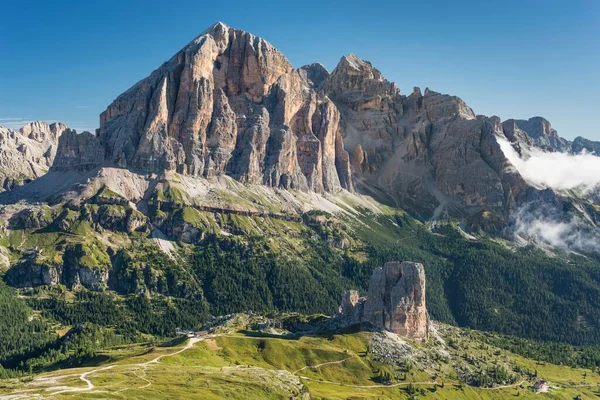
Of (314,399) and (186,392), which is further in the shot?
(314,399)

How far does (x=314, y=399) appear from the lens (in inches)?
Result: 7726

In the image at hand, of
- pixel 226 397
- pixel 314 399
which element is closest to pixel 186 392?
pixel 226 397

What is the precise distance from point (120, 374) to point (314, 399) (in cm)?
5787

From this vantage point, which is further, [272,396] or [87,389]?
[272,396]

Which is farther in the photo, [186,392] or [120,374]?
[120,374]

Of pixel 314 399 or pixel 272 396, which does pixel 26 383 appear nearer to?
pixel 272 396

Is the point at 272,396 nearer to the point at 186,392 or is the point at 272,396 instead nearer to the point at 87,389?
the point at 186,392

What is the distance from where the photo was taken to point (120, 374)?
189 meters

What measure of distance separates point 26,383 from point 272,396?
6829 cm

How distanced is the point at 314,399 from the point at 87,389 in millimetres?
66540

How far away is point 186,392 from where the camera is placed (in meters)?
173

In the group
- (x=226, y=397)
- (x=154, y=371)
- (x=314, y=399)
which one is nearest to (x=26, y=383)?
(x=154, y=371)

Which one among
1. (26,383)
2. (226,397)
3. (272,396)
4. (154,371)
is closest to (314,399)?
(272,396)

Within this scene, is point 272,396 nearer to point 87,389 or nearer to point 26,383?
point 87,389
